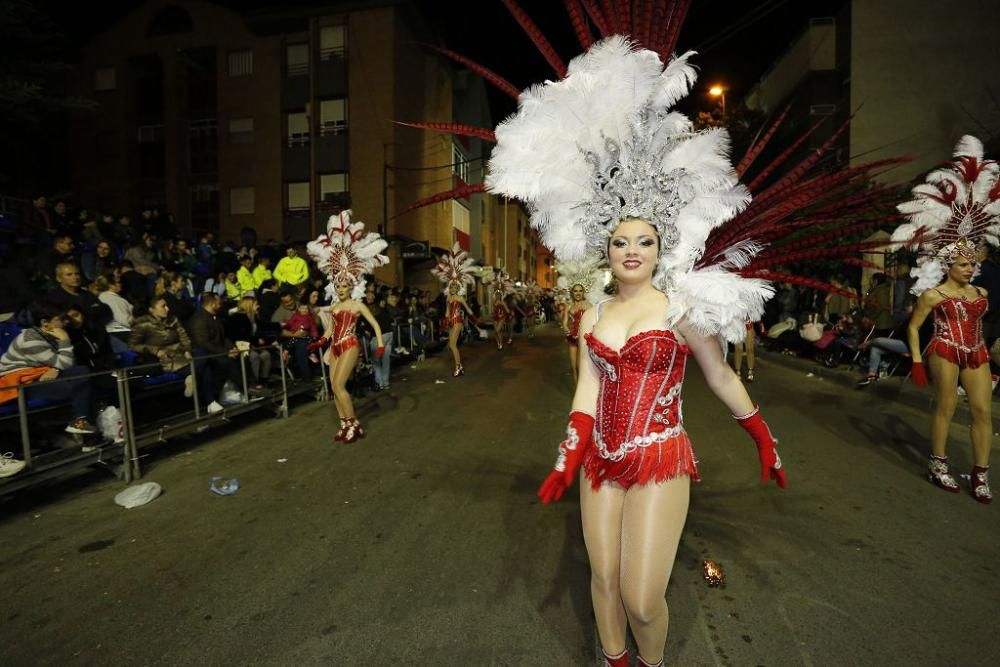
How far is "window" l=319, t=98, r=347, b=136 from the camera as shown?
2402 centimetres

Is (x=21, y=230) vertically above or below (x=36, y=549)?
Answer: above

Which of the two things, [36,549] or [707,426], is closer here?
[36,549]

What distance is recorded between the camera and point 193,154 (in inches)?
996

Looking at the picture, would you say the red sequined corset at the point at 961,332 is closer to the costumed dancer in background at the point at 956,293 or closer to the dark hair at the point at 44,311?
the costumed dancer in background at the point at 956,293

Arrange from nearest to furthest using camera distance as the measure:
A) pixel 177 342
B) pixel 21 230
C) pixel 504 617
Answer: pixel 504 617 → pixel 177 342 → pixel 21 230

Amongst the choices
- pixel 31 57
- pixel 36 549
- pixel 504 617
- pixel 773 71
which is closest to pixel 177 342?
pixel 36 549

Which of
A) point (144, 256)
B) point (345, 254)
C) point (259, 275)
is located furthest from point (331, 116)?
point (345, 254)

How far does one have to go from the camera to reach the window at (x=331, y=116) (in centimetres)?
2402

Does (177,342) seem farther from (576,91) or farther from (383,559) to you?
(576,91)

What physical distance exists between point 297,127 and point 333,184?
10.7ft

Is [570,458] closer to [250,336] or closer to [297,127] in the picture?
[250,336]

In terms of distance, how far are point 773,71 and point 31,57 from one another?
28491mm

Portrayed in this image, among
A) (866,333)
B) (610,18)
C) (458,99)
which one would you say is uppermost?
(458,99)

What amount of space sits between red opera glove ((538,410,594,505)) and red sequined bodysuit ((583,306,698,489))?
0.09 meters
